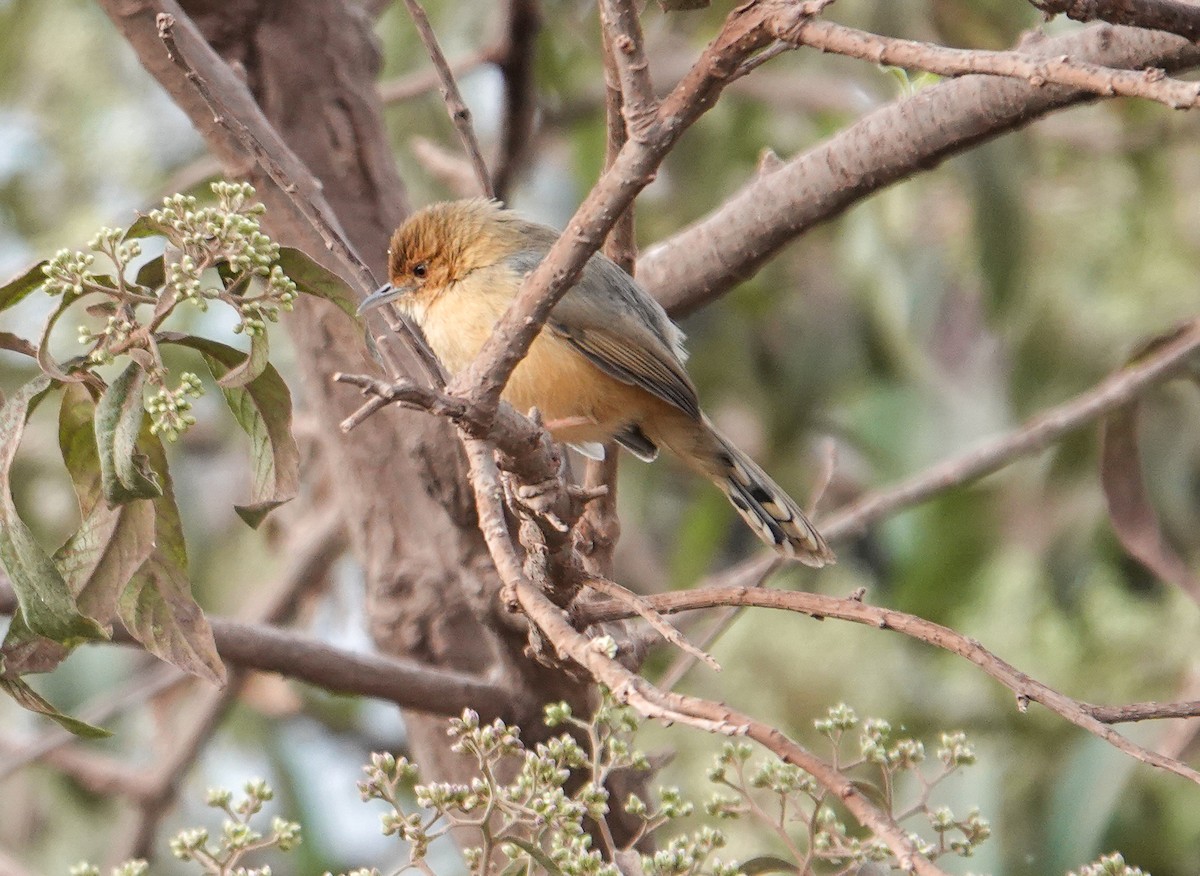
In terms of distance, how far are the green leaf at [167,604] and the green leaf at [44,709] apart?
16cm

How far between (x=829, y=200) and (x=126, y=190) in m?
4.85

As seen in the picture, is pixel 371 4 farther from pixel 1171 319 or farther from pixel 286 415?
pixel 1171 319

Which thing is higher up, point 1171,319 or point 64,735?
point 1171,319

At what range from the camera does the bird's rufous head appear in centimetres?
405

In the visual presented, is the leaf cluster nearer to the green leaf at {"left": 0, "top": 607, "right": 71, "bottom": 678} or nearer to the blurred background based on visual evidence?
the green leaf at {"left": 0, "top": 607, "right": 71, "bottom": 678}

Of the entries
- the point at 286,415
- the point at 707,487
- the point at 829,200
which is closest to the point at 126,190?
the point at 707,487

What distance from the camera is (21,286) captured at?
2113 millimetres

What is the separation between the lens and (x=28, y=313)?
5.07 metres

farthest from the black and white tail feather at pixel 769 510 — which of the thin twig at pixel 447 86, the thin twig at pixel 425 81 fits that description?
the thin twig at pixel 447 86

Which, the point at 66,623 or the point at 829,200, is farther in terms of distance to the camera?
the point at 829,200

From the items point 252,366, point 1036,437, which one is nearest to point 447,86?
point 252,366

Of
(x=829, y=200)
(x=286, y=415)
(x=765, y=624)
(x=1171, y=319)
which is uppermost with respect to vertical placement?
(x=1171, y=319)

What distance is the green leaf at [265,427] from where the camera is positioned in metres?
2.14

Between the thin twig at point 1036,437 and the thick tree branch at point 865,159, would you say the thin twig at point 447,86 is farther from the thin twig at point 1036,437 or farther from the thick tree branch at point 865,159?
the thin twig at point 1036,437
